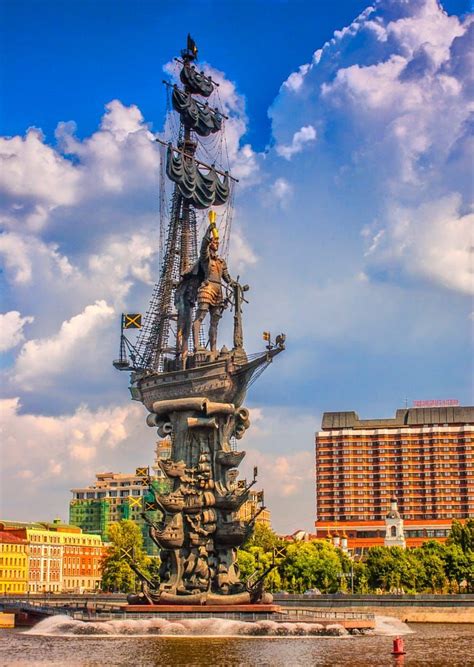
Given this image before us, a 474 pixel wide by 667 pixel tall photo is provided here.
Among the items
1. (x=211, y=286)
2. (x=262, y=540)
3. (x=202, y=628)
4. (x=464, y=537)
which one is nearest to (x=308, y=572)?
(x=464, y=537)

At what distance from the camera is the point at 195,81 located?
9606cm

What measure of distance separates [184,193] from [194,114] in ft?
29.6

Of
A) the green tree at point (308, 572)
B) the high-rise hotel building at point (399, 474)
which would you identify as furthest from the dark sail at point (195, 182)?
the high-rise hotel building at point (399, 474)

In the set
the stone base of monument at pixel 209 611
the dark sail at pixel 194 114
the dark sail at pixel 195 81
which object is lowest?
the stone base of monument at pixel 209 611

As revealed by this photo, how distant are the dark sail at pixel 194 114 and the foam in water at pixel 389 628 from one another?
5046 cm

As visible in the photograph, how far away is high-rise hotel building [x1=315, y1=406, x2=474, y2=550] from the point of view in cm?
18838

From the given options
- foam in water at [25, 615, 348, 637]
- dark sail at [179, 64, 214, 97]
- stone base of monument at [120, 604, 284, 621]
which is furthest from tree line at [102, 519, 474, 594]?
dark sail at [179, 64, 214, 97]

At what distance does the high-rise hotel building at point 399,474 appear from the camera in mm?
188375

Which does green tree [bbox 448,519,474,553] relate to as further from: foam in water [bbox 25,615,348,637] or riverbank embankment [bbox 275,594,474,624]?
foam in water [bbox 25,615,348,637]

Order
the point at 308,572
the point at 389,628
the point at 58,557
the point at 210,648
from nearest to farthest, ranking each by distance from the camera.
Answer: the point at 210,648 < the point at 389,628 < the point at 308,572 < the point at 58,557

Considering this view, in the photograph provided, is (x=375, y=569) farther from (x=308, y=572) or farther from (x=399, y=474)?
(x=399, y=474)

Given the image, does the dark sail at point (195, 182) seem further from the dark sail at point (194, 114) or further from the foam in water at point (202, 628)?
the foam in water at point (202, 628)

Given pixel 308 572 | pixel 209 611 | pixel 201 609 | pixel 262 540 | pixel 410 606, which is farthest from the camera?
pixel 262 540

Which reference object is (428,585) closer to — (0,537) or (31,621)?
(31,621)
